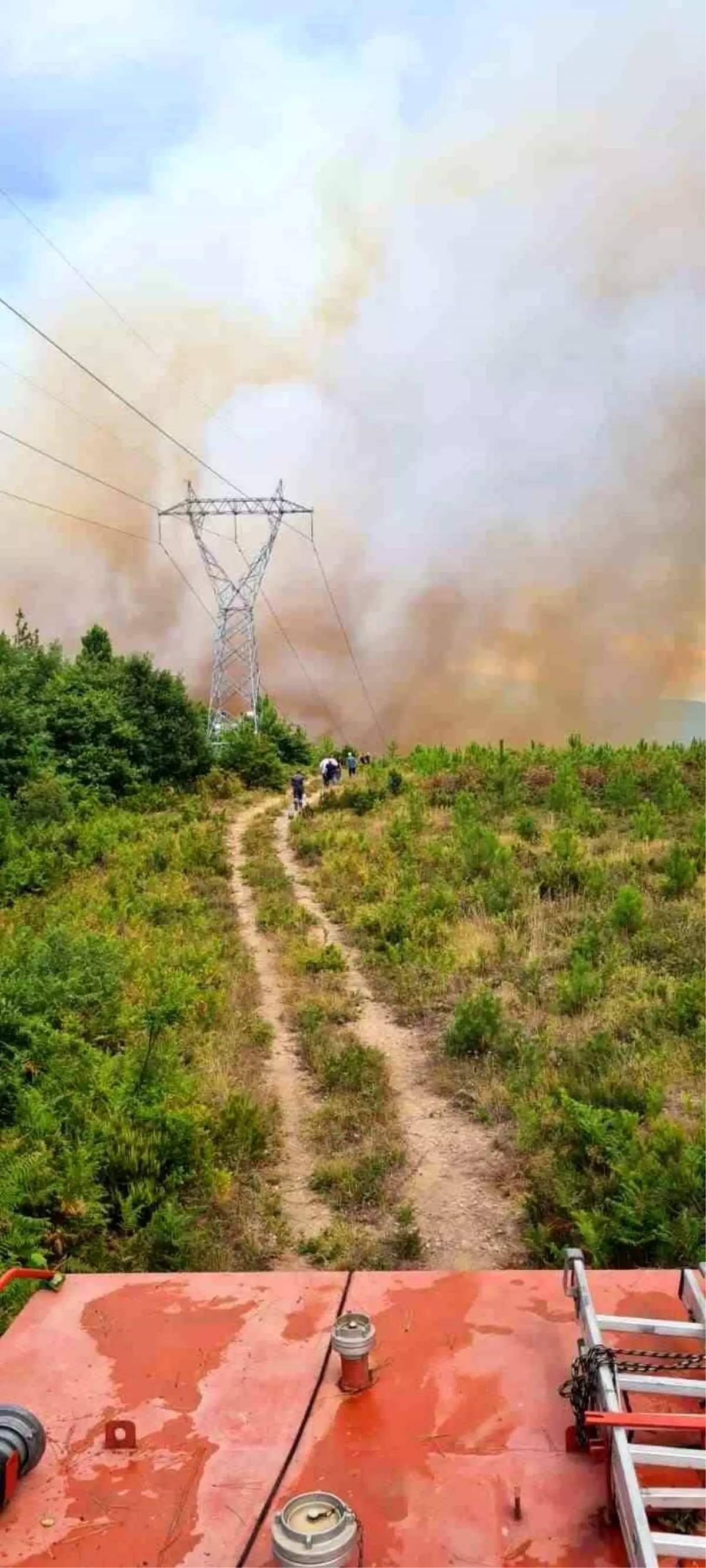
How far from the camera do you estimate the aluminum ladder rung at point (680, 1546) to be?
2115 mm

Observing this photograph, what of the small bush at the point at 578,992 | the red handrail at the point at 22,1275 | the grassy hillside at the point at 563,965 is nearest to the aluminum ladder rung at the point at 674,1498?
the red handrail at the point at 22,1275

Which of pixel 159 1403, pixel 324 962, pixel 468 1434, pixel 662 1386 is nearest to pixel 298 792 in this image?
pixel 324 962

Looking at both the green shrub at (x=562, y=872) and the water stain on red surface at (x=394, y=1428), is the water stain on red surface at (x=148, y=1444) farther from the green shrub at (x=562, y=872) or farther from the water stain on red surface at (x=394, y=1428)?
the green shrub at (x=562, y=872)

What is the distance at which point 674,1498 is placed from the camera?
88.7 inches

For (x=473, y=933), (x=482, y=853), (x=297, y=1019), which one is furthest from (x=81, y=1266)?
(x=482, y=853)

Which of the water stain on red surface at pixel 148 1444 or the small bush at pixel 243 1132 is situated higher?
the water stain on red surface at pixel 148 1444

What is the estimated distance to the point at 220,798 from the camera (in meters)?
32.0

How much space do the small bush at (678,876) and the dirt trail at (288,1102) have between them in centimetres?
570

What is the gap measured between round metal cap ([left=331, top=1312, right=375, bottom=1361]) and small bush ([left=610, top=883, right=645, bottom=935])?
10154mm

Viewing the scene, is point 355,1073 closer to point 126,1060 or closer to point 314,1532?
point 126,1060

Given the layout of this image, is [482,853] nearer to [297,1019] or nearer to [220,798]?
[297,1019]

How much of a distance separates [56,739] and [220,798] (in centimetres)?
550

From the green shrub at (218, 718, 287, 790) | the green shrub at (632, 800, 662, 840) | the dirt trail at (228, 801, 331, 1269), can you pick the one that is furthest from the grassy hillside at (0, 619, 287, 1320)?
the green shrub at (218, 718, 287, 790)

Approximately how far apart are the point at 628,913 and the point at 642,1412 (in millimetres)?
10388
